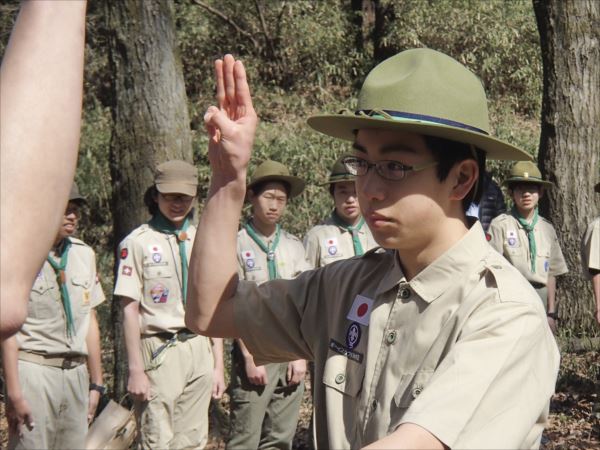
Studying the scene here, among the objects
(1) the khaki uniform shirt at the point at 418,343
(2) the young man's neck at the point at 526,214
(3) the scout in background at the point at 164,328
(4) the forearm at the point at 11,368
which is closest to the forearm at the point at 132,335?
(3) the scout in background at the point at 164,328

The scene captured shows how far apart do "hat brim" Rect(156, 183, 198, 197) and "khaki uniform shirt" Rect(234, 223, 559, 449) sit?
136 inches

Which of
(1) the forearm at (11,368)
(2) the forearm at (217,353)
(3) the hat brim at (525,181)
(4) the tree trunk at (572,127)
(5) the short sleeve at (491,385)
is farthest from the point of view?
(4) the tree trunk at (572,127)

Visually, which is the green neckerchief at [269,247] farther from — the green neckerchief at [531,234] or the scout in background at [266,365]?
the green neckerchief at [531,234]

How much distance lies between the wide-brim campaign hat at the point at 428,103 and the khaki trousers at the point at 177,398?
394cm

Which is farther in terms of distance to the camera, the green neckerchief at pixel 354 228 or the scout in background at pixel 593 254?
the scout in background at pixel 593 254

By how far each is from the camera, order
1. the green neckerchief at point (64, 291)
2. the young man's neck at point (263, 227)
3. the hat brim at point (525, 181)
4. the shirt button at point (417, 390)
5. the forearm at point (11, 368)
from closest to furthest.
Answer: the shirt button at point (417, 390) < the forearm at point (11, 368) < the green neckerchief at point (64, 291) < the young man's neck at point (263, 227) < the hat brim at point (525, 181)

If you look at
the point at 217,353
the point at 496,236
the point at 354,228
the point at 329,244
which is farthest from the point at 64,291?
the point at 496,236

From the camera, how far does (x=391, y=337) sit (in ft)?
7.84

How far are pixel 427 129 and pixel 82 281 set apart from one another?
4245 millimetres

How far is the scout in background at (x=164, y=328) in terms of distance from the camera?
600 cm

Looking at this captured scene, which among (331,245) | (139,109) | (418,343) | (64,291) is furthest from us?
(139,109)

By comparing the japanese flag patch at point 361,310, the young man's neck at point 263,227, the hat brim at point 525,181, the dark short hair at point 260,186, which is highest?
the hat brim at point 525,181

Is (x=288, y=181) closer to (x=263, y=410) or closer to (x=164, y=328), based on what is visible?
(x=164, y=328)

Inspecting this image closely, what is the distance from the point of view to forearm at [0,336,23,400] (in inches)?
211
